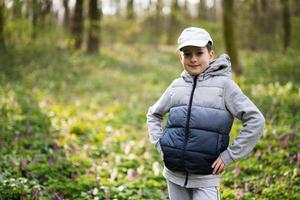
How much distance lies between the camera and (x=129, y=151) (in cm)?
688

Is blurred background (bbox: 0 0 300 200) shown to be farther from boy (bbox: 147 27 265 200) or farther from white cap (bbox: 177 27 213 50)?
white cap (bbox: 177 27 213 50)

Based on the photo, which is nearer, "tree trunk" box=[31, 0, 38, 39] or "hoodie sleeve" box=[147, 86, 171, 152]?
"hoodie sleeve" box=[147, 86, 171, 152]

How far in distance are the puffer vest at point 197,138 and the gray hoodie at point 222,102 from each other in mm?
59

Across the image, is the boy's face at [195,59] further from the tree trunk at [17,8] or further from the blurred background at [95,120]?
the tree trunk at [17,8]

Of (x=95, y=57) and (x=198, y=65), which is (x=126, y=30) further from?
(x=198, y=65)

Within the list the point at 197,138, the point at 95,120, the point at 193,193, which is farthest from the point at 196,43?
the point at 95,120

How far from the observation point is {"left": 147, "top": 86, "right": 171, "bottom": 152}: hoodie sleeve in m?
3.48

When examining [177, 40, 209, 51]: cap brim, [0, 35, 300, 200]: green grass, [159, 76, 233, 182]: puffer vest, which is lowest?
[0, 35, 300, 200]: green grass

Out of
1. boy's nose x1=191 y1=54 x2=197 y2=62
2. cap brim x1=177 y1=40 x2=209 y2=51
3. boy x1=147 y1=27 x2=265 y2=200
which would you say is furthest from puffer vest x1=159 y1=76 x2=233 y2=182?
cap brim x1=177 y1=40 x2=209 y2=51

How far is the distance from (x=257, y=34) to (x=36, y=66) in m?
19.8

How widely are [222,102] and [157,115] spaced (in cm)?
73

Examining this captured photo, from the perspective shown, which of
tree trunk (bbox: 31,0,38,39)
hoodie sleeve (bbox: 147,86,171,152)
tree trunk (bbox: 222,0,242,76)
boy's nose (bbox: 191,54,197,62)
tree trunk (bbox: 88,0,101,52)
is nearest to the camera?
boy's nose (bbox: 191,54,197,62)

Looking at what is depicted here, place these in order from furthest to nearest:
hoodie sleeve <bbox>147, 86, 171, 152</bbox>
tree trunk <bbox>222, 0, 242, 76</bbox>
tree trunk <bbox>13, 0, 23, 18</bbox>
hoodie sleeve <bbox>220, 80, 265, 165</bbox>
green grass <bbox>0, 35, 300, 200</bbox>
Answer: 1. tree trunk <bbox>222, 0, 242, 76</bbox>
2. tree trunk <bbox>13, 0, 23, 18</bbox>
3. green grass <bbox>0, 35, 300, 200</bbox>
4. hoodie sleeve <bbox>147, 86, 171, 152</bbox>
5. hoodie sleeve <bbox>220, 80, 265, 165</bbox>

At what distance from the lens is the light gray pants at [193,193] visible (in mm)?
3156
